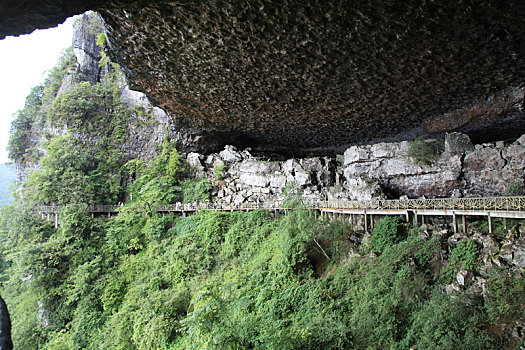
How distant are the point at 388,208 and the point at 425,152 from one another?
420 centimetres

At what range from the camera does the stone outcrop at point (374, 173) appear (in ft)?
39.0

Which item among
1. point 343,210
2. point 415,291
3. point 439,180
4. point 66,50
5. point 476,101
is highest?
point 66,50

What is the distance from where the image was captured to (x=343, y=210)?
1348cm

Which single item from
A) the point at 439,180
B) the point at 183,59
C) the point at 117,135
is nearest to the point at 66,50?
the point at 117,135

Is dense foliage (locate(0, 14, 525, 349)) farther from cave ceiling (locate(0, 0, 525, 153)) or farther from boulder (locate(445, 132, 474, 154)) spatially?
cave ceiling (locate(0, 0, 525, 153))

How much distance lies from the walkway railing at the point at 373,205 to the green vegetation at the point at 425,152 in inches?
128

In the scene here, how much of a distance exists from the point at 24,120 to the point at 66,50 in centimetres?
760

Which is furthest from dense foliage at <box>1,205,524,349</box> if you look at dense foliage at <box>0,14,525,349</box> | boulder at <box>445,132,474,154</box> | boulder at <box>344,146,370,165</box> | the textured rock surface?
the textured rock surface

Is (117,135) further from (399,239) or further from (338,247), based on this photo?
(399,239)

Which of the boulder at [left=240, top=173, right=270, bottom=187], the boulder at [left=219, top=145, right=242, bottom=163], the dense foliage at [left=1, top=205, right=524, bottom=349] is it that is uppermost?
the boulder at [left=219, top=145, right=242, bottom=163]

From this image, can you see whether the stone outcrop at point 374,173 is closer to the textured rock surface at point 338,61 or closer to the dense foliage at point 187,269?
the dense foliage at point 187,269

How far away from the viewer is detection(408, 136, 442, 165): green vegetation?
44.5 ft

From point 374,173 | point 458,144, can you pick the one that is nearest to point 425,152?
point 458,144

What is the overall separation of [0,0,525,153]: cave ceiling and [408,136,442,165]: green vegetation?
4.72ft
